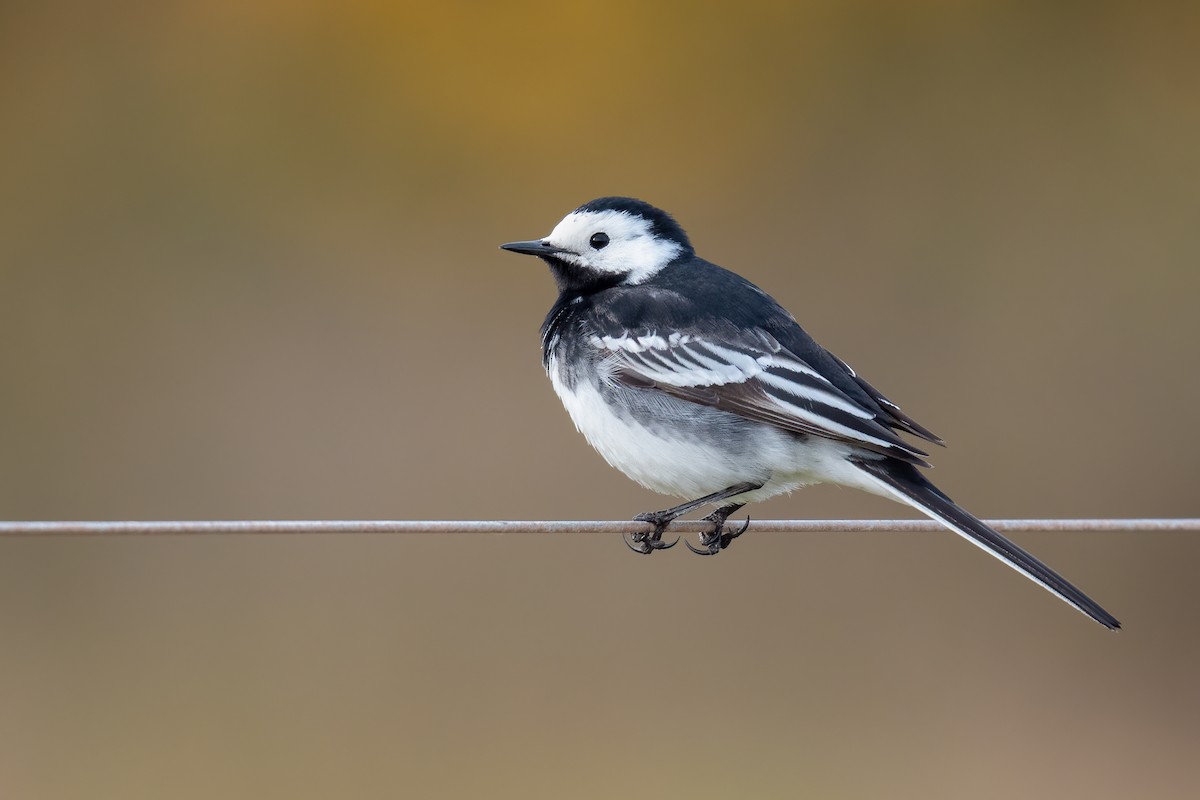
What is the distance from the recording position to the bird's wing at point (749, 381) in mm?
4215

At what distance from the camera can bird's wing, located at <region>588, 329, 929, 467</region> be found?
4.21 meters

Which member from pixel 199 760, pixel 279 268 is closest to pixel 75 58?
pixel 279 268

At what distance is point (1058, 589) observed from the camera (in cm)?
370

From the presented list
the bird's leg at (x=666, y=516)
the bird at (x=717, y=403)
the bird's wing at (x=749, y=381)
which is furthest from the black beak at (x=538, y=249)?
the bird's leg at (x=666, y=516)

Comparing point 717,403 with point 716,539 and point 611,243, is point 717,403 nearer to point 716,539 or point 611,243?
point 716,539

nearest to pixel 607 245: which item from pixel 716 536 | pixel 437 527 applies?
pixel 716 536

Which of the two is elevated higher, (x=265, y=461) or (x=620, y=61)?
(x=620, y=61)

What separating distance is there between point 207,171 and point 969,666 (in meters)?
6.07

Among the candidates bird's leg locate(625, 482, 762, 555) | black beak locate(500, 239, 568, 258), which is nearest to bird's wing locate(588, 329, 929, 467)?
bird's leg locate(625, 482, 762, 555)

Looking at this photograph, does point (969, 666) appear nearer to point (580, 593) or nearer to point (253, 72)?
point (580, 593)

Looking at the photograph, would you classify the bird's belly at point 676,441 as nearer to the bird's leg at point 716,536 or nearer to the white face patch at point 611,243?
the bird's leg at point 716,536

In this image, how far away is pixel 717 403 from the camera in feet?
14.7

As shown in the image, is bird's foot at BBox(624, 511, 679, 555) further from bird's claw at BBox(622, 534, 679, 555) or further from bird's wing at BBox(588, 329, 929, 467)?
bird's wing at BBox(588, 329, 929, 467)

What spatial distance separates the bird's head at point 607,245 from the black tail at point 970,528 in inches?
57.0
